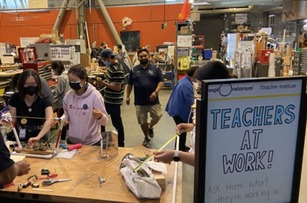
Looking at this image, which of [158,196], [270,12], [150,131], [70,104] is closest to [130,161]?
[158,196]

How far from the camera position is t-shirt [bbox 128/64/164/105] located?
185 inches

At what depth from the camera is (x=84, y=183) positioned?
202cm

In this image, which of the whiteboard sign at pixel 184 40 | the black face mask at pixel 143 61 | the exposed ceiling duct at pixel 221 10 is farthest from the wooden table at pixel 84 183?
the exposed ceiling duct at pixel 221 10

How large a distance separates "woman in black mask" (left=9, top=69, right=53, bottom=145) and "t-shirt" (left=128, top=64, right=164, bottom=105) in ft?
6.92

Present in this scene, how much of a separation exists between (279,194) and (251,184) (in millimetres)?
144

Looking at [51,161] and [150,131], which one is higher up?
[51,161]

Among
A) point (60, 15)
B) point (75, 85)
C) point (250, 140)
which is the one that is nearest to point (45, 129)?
point (75, 85)

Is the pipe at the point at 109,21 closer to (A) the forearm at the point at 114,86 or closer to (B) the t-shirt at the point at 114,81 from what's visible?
(B) the t-shirt at the point at 114,81

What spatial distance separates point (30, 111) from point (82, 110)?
1.64 ft

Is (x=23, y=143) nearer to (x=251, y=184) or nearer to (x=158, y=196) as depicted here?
(x=158, y=196)

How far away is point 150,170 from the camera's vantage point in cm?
194

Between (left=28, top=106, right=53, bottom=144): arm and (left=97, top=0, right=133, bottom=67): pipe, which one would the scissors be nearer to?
→ (left=28, top=106, right=53, bottom=144): arm

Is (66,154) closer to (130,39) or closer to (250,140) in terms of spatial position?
(250,140)

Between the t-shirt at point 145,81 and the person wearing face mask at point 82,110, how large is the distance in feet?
6.28
